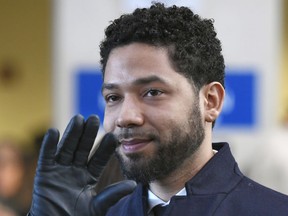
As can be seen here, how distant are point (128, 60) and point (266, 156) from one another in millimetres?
3530

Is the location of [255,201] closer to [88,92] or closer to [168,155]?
[168,155]

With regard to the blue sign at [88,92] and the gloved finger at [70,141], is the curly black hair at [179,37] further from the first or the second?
the blue sign at [88,92]

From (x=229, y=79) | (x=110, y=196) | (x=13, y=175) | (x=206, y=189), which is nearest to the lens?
(x=110, y=196)

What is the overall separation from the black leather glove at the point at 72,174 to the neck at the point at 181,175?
0.17 meters

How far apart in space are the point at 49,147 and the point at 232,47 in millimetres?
3600

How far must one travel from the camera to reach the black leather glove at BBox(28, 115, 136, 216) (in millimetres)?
2352

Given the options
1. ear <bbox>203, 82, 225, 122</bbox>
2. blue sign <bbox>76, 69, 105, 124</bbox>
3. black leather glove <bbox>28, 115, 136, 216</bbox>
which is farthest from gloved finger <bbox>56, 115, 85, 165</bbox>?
blue sign <bbox>76, 69, 105, 124</bbox>

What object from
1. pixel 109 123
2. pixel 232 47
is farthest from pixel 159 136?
pixel 232 47

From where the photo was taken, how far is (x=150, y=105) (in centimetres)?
242

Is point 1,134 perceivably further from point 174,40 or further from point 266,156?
point 174,40

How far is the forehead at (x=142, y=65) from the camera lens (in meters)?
2.43

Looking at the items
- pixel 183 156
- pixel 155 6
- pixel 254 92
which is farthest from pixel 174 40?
pixel 254 92

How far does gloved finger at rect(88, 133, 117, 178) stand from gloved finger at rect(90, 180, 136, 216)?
0.24ft

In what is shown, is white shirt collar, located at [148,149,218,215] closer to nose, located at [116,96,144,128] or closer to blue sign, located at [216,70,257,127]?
nose, located at [116,96,144,128]
